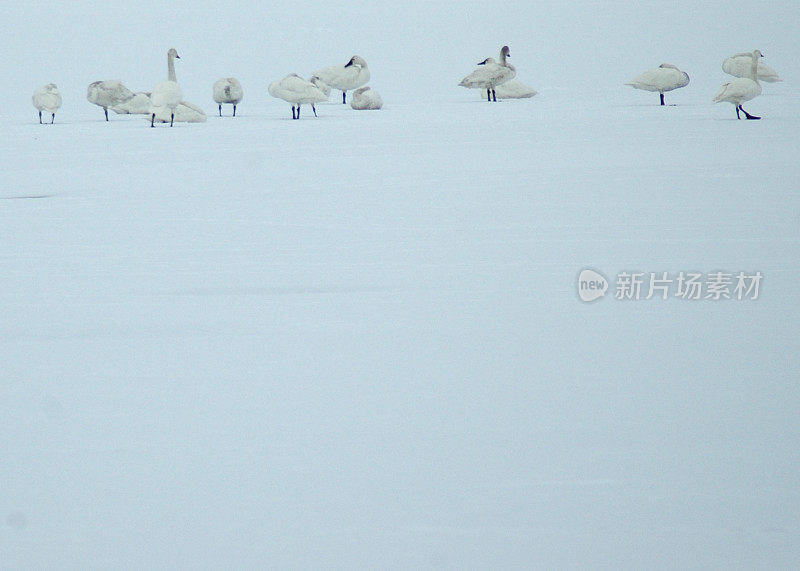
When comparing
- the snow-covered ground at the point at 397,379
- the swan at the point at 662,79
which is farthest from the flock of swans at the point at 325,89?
the snow-covered ground at the point at 397,379

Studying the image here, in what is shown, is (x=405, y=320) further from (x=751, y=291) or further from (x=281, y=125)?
(x=281, y=125)

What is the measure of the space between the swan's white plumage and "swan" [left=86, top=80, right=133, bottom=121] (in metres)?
7.25

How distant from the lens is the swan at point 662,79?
17734 mm

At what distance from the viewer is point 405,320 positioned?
5387mm

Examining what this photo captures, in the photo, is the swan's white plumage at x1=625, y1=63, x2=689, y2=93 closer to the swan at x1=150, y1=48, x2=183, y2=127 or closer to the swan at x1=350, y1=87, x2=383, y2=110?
the swan at x1=350, y1=87, x2=383, y2=110

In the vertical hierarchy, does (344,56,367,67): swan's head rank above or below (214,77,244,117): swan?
above

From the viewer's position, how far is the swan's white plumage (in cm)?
1773

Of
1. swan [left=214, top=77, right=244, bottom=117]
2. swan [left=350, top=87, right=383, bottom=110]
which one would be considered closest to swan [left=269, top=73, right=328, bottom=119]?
swan [left=214, top=77, right=244, bottom=117]

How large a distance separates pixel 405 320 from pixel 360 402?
1138mm

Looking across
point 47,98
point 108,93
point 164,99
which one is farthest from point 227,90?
point 47,98

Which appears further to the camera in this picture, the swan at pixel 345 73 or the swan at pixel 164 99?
the swan at pixel 345 73

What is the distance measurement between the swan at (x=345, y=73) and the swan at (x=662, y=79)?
4.50m

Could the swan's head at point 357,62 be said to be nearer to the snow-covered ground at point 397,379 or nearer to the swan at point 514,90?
the swan at point 514,90

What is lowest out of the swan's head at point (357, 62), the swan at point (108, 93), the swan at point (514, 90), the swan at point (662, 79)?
the swan at point (108, 93)
